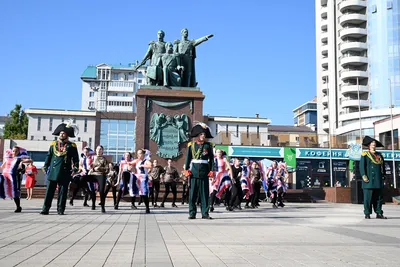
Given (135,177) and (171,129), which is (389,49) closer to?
(171,129)

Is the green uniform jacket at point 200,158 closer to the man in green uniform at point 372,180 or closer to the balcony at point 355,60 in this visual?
the man in green uniform at point 372,180

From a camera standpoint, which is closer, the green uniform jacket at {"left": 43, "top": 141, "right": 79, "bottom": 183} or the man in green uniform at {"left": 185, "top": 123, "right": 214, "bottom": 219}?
the man in green uniform at {"left": 185, "top": 123, "right": 214, "bottom": 219}

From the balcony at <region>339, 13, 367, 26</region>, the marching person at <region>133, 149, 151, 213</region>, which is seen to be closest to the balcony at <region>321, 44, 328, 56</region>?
the balcony at <region>339, 13, 367, 26</region>

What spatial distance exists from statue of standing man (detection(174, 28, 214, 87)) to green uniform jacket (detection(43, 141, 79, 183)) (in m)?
10.9

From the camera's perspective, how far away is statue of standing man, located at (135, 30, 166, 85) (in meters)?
22.7

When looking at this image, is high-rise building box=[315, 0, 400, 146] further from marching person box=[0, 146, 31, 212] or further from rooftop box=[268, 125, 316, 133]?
marching person box=[0, 146, 31, 212]

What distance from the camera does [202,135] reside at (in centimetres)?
1216

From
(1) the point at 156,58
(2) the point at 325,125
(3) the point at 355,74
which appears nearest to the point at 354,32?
(3) the point at 355,74

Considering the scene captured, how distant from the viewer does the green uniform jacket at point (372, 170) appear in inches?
529

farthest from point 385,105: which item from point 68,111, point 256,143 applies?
point 68,111

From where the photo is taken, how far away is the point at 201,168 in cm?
1195

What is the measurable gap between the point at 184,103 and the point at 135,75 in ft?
349

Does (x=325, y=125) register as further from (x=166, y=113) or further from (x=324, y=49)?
(x=166, y=113)

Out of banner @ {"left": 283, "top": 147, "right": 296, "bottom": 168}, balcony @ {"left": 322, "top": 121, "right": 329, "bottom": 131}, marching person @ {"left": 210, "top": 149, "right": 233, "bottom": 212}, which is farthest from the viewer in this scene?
balcony @ {"left": 322, "top": 121, "right": 329, "bottom": 131}
